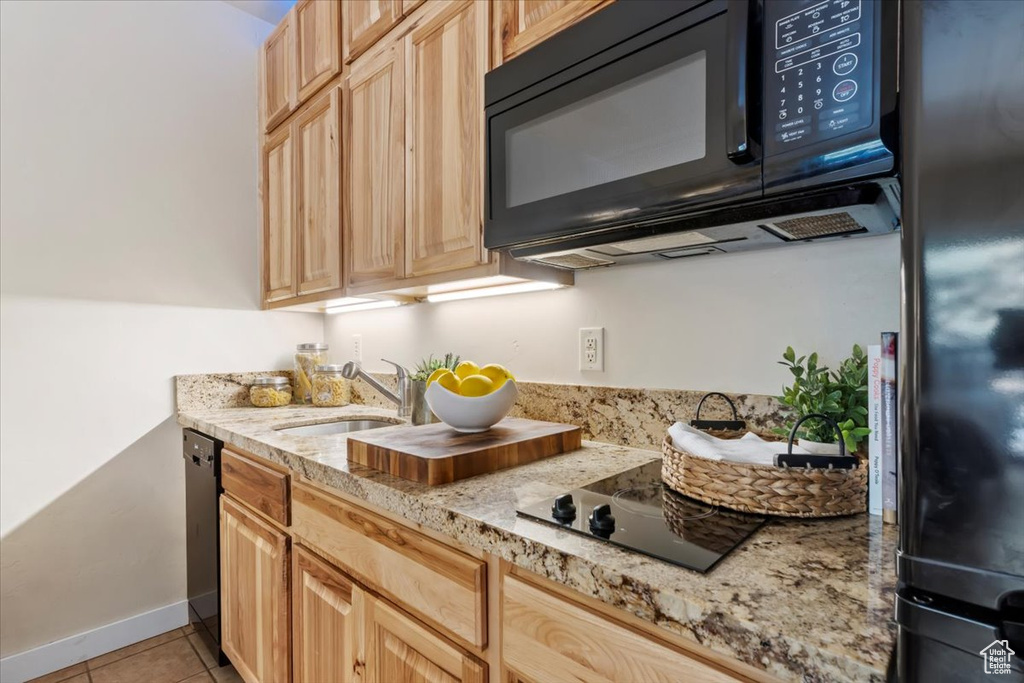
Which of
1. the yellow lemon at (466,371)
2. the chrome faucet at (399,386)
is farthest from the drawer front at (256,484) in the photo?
the yellow lemon at (466,371)

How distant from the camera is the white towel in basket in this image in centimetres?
83

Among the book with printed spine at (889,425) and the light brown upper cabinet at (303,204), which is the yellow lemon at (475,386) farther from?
the light brown upper cabinet at (303,204)

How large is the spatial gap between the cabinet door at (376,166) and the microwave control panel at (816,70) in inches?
41.1

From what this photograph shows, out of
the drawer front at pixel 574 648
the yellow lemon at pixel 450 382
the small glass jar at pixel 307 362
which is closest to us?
the drawer front at pixel 574 648

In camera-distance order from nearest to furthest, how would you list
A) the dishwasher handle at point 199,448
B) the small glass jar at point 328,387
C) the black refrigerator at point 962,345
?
the black refrigerator at point 962,345 < the dishwasher handle at point 199,448 < the small glass jar at point 328,387

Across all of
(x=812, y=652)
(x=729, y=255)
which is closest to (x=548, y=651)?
(x=812, y=652)

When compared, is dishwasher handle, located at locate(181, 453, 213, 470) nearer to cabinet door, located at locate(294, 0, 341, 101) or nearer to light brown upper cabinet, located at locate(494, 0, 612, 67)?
cabinet door, located at locate(294, 0, 341, 101)

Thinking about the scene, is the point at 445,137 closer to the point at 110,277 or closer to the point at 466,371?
the point at 466,371

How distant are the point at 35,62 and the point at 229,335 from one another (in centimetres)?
118

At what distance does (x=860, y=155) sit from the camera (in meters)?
0.64

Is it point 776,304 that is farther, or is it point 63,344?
point 63,344

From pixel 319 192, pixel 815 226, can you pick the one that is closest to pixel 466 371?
pixel 815 226

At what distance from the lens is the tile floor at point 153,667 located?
1.81 metres

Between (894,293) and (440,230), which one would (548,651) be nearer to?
(894,293)
